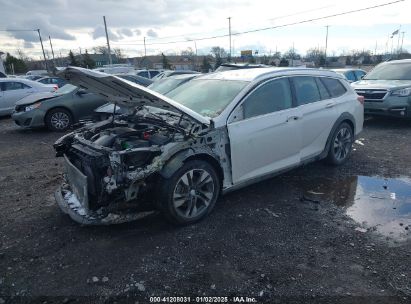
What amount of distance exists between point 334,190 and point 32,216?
4167 millimetres

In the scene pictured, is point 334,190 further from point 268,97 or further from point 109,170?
point 109,170

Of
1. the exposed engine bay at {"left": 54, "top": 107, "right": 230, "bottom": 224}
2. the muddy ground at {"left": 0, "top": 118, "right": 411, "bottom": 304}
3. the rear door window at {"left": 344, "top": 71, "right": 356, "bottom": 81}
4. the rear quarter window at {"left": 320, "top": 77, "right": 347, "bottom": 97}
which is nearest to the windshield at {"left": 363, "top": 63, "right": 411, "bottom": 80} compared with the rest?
the rear door window at {"left": 344, "top": 71, "right": 356, "bottom": 81}

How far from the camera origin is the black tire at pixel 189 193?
3.66 m

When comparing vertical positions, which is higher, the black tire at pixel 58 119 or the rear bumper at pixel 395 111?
the black tire at pixel 58 119

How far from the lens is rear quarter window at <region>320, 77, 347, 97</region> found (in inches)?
224

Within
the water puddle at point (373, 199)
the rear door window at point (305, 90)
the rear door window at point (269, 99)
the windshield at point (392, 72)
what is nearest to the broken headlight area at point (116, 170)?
the rear door window at point (269, 99)

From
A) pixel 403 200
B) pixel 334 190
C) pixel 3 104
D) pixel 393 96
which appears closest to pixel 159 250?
pixel 334 190

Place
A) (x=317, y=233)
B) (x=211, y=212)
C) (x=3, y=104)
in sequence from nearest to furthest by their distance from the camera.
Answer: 1. (x=317, y=233)
2. (x=211, y=212)
3. (x=3, y=104)

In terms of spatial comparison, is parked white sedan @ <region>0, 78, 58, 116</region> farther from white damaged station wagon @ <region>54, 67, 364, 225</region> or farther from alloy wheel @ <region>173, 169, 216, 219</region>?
alloy wheel @ <region>173, 169, 216, 219</region>

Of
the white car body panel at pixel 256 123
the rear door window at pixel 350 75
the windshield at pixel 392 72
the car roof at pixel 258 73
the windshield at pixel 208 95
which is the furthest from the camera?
the rear door window at pixel 350 75

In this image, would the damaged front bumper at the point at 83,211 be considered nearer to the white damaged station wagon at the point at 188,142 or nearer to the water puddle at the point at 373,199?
the white damaged station wagon at the point at 188,142

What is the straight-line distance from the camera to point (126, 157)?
356cm

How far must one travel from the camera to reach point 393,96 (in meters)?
9.30

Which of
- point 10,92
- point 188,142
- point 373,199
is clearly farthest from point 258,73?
point 10,92
